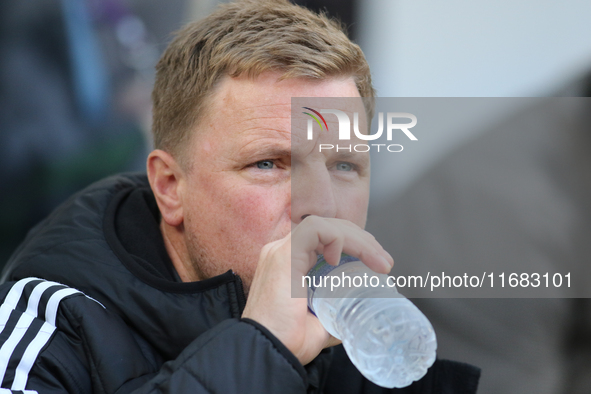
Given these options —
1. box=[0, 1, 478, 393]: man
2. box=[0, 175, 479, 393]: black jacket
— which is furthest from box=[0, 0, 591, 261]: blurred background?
box=[0, 175, 479, 393]: black jacket

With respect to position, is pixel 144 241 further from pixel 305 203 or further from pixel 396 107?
pixel 396 107

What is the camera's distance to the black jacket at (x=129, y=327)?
35.9 inches

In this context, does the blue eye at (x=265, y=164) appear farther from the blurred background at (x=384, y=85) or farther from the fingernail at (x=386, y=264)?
the blurred background at (x=384, y=85)

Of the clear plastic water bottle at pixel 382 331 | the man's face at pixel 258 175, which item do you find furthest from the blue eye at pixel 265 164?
the clear plastic water bottle at pixel 382 331

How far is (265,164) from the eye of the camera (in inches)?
49.5

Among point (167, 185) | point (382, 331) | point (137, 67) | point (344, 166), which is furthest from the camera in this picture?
point (137, 67)

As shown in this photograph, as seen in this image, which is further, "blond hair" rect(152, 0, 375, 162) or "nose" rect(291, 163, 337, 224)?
"blond hair" rect(152, 0, 375, 162)

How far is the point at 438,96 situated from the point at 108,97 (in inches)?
62.8

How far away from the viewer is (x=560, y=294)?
1.99 metres

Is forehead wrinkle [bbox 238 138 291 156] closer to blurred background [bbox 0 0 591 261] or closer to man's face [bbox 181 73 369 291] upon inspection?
man's face [bbox 181 73 369 291]

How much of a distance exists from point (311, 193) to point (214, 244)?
320 millimetres

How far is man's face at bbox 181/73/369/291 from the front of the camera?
1.19 metres

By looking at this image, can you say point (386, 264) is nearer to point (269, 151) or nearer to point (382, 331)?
point (382, 331)

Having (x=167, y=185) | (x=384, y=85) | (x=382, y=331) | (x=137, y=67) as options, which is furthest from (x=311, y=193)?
(x=137, y=67)
